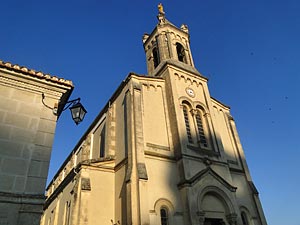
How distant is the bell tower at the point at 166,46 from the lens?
2109 centimetres

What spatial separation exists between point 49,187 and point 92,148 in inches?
617

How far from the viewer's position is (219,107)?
20.6m

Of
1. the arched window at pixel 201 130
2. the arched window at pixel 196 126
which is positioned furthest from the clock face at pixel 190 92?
the arched window at pixel 201 130

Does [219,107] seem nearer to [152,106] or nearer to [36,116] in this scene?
[152,106]

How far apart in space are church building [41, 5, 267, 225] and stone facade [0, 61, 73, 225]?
251 inches

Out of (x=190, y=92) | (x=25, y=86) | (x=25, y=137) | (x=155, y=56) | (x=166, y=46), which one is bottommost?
(x=25, y=137)

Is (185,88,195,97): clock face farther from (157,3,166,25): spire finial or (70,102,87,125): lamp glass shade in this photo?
(70,102,87,125): lamp glass shade

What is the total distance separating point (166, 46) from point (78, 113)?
53.8 feet

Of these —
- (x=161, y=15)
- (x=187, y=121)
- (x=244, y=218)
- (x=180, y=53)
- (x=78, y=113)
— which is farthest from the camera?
(x=161, y=15)

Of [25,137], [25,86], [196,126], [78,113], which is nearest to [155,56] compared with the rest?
[196,126]

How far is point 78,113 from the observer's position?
663 centimetres

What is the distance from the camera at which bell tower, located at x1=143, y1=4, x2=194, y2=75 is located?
2109 cm

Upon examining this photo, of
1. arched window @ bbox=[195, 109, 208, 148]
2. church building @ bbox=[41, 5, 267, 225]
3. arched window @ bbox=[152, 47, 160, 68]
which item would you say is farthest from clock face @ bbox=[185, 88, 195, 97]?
arched window @ bbox=[152, 47, 160, 68]

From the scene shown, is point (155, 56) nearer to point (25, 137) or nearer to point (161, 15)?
point (161, 15)
